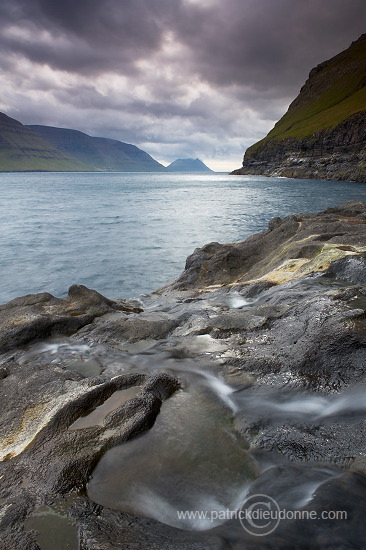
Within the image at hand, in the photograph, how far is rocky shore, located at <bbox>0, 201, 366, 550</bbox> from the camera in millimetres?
3131

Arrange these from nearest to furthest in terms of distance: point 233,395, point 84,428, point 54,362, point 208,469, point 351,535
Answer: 1. point 351,535
2. point 208,469
3. point 84,428
4. point 233,395
5. point 54,362

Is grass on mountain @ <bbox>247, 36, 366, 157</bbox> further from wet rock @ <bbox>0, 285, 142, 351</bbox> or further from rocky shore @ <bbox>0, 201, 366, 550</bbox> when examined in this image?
rocky shore @ <bbox>0, 201, 366, 550</bbox>

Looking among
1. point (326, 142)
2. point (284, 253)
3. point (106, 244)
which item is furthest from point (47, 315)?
point (326, 142)

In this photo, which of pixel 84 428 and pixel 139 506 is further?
pixel 84 428

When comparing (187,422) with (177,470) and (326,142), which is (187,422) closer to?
(177,470)

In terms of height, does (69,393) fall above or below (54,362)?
above

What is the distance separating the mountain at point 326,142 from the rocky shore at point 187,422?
105251mm

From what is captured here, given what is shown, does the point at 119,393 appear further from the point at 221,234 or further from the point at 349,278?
the point at 221,234

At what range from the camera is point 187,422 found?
463 centimetres

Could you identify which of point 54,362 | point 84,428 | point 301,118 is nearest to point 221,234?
point 54,362

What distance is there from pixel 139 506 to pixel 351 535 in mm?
1994

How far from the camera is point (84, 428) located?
4441mm

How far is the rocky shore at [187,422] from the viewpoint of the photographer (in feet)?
10.3

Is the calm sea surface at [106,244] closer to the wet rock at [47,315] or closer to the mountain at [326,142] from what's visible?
the wet rock at [47,315]
